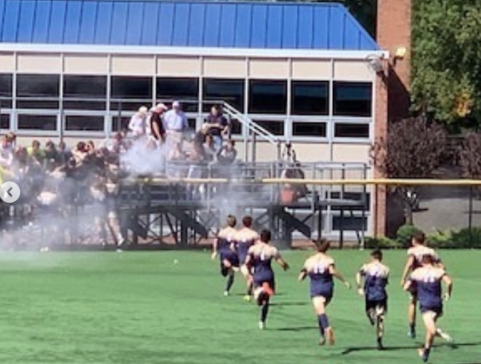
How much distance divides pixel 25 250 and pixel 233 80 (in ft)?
36.7

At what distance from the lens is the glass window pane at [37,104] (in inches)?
1617

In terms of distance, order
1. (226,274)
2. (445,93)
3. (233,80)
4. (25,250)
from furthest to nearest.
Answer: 1. (445,93)
2. (233,80)
3. (25,250)
4. (226,274)

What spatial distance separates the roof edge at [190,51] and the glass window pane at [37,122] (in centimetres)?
426

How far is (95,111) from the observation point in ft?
136

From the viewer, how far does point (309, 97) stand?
45719 mm

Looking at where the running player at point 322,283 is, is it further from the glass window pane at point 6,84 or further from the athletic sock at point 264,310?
the glass window pane at point 6,84

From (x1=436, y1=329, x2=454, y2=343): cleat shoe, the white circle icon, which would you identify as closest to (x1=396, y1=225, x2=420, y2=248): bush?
the white circle icon

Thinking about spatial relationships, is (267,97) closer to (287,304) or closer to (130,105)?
(130,105)

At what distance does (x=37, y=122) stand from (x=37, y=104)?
22.5 inches

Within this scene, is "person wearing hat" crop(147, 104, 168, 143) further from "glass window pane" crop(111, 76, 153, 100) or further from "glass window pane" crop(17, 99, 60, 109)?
"glass window pane" crop(111, 76, 153, 100)

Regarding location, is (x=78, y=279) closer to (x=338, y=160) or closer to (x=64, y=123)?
(x=64, y=123)

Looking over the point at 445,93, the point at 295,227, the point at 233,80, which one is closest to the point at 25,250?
the point at 295,227

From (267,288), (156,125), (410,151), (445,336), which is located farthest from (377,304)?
(410,151)

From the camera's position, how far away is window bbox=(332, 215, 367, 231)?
4097 centimetres
